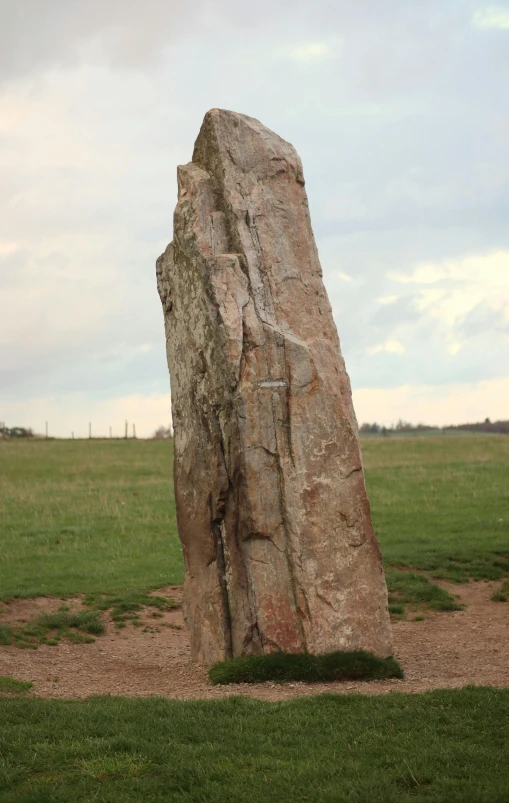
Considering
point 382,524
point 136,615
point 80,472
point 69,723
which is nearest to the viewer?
point 69,723

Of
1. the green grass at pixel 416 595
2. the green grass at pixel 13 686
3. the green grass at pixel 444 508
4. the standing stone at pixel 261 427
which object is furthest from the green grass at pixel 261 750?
the green grass at pixel 444 508

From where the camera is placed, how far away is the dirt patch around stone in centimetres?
1141

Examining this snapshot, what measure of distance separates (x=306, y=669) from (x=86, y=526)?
49.0ft

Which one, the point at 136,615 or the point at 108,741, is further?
the point at 136,615

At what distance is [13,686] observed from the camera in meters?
11.6

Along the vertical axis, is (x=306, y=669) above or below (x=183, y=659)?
above

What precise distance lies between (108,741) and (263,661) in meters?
3.43

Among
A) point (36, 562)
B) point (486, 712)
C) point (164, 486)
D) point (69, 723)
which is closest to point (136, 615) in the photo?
point (36, 562)

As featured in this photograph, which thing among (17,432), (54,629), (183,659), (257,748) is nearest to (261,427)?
(183,659)

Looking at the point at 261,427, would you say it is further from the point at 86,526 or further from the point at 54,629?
the point at 86,526

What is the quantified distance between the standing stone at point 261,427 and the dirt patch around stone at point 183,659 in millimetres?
776

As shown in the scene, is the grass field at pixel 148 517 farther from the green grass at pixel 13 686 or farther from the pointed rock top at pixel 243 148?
the pointed rock top at pixel 243 148

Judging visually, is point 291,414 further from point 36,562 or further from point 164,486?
point 164,486

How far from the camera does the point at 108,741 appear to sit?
28.4ft
